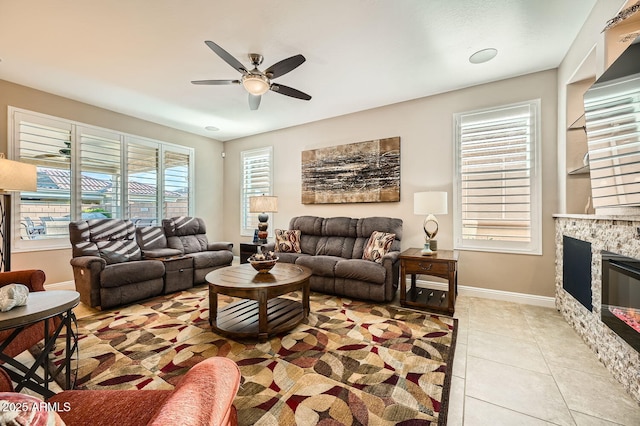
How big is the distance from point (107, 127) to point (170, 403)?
5.20 m

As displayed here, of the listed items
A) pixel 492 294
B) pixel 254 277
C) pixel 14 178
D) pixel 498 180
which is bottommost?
→ pixel 492 294

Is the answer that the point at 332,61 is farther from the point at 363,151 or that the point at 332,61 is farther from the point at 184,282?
the point at 184,282

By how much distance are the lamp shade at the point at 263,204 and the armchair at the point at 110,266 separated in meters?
1.55

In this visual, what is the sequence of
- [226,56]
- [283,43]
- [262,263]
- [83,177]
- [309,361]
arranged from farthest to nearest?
[83,177], [262,263], [283,43], [226,56], [309,361]

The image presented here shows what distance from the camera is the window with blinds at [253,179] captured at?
559 cm

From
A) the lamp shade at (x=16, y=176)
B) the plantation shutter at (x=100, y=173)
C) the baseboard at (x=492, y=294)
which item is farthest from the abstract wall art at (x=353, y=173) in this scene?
the lamp shade at (x=16, y=176)

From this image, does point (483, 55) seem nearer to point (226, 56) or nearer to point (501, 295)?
point (226, 56)

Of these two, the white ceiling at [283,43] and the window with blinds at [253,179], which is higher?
the white ceiling at [283,43]

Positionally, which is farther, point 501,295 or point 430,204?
point 501,295

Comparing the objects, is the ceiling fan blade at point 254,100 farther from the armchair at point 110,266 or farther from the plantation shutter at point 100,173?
the plantation shutter at point 100,173

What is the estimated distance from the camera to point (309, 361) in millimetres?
2043

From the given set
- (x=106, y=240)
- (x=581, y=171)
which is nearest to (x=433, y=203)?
(x=581, y=171)

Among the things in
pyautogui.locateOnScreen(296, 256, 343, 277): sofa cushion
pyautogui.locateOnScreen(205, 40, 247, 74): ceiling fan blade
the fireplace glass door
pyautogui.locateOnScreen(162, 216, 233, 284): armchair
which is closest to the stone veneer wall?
the fireplace glass door

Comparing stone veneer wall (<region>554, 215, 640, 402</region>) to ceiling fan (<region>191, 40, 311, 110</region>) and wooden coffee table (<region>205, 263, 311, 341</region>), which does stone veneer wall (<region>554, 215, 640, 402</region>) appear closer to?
wooden coffee table (<region>205, 263, 311, 341</region>)
